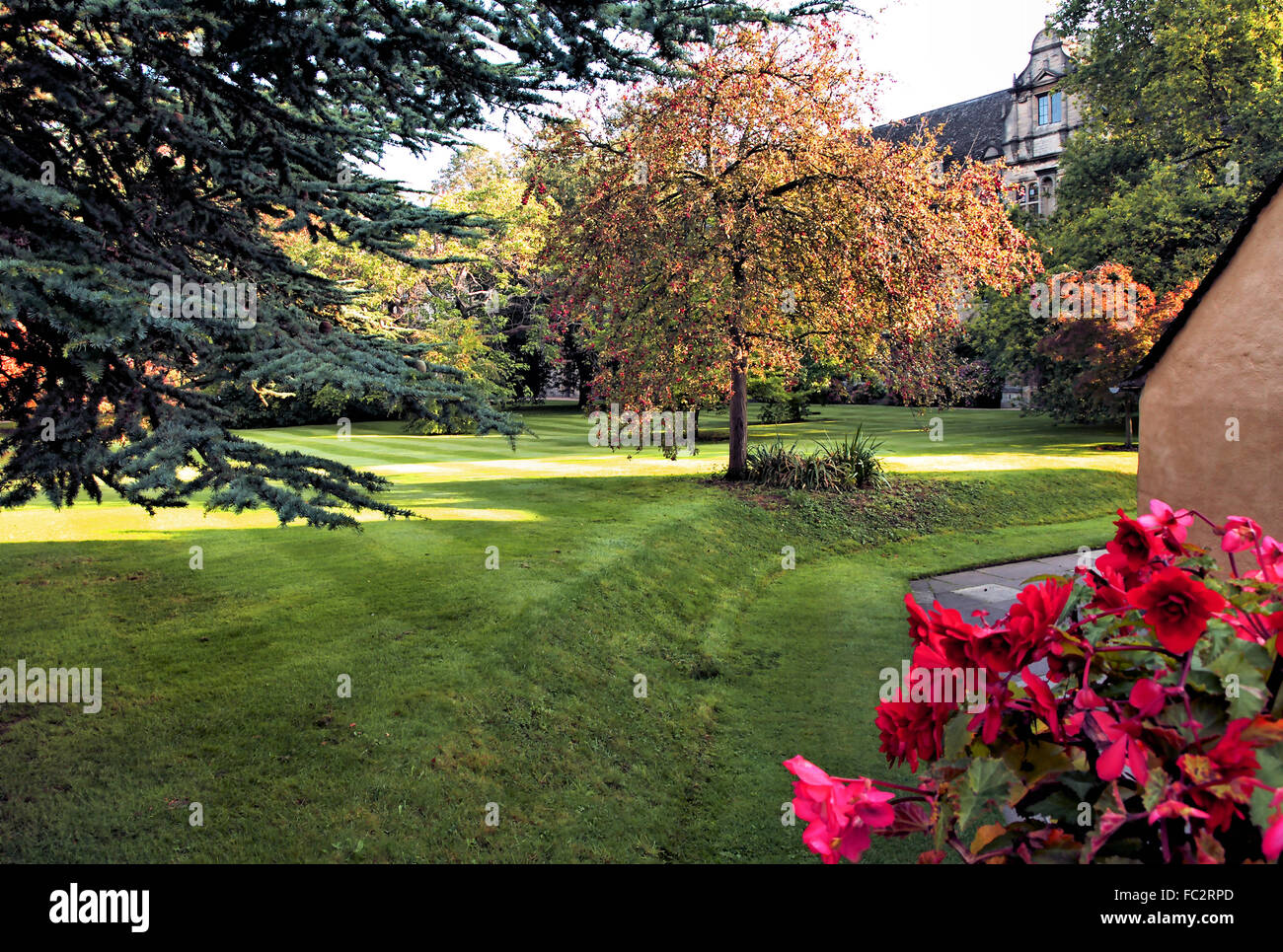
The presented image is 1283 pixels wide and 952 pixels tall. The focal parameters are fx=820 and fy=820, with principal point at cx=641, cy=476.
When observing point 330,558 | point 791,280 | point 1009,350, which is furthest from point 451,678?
point 1009,350

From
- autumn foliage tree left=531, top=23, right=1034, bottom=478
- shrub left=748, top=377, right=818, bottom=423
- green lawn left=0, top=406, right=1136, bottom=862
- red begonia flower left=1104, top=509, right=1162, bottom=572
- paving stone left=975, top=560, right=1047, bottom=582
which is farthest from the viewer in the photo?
shrub left=748, top=377, right=818, bottom=423

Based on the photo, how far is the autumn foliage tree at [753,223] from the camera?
14867mm

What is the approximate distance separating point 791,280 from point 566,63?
34.1ft

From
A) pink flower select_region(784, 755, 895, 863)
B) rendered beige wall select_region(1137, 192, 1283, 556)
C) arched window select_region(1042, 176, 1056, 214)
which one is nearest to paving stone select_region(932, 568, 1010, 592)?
rendered beige wall select_region(1137, 192, 1283, 556)

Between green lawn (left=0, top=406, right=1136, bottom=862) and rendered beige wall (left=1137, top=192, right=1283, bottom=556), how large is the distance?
355 centimetres

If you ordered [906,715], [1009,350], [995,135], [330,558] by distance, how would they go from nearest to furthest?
[906,715], [330,558], [1009,350], [995,135]

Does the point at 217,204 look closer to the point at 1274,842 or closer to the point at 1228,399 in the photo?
the point at 1274,842

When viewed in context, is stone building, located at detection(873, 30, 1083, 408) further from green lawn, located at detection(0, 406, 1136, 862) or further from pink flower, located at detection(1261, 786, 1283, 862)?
pink flower, located at detection(1261, 786, 1283, 862)

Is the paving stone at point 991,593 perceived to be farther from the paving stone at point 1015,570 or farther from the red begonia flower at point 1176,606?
the red begonia flower at point 1176,606

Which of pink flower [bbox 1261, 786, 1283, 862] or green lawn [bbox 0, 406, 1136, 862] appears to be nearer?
pink flower [bbox 1261, 786, 1283, 862]

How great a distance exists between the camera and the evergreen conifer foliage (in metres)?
4.71

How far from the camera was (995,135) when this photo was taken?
5362cm

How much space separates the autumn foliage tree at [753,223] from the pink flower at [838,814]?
13.3 metres
